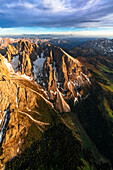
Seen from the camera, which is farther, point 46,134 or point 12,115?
point 46,134

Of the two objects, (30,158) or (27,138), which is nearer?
(30,158)

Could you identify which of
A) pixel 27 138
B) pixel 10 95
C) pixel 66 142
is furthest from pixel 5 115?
pixel 66 142

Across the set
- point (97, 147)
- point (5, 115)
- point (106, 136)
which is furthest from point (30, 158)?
point (106, 136)

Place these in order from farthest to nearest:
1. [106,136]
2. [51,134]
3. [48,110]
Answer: [48,110], [106,136], [51,134]

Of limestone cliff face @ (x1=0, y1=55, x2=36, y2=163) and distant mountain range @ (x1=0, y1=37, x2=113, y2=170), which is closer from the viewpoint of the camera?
limestone cliff face @ (x1=0, y1=55, x2=36, y2=163)

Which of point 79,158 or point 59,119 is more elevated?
point 59,119

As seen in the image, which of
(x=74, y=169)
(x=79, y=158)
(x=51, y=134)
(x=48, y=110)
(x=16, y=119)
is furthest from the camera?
(x=48, y=110)

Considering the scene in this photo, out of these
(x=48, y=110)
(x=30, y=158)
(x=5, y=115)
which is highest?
(x=5, y=115)

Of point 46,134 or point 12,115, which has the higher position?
point 12,115

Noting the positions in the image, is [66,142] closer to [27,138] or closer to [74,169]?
[74,169]

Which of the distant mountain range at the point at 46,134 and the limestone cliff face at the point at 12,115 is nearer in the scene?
the limestone cliff face at the point at 12,115
